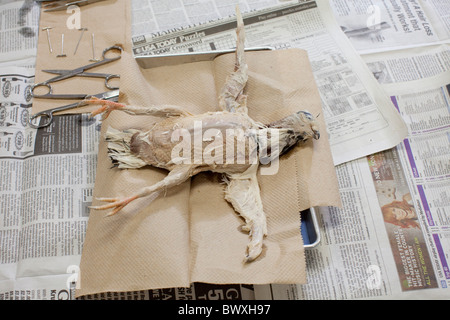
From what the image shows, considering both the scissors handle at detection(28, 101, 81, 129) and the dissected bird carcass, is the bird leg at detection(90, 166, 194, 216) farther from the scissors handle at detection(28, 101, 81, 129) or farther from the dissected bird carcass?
the scissors handle at detection(28, 101, 81, 129)

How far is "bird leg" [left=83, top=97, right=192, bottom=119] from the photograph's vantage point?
1445 mm

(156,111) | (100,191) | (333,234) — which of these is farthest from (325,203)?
(100,191)

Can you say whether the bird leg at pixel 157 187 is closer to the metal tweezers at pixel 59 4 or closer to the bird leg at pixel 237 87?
the bird leg at pixel 237 87

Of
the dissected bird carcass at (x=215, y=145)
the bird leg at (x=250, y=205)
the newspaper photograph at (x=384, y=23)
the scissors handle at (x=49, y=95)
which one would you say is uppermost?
the newspaper photograph at (x=384, y=23)

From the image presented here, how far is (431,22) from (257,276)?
1.72 meters

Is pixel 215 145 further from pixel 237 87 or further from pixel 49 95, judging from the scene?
pixel 49 95

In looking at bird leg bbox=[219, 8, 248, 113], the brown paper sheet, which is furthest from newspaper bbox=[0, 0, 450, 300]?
bird leg bbox=[219, 8, 248, 113]

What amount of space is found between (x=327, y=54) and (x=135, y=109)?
107cm

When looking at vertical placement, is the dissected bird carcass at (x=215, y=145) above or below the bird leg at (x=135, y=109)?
below

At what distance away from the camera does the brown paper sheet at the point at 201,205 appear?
1.31 metres

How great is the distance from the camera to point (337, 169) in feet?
5.71

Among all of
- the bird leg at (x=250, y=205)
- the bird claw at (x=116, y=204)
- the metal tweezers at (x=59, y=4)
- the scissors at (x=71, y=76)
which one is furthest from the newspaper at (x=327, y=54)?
the bird claw at (x=116, y=204)

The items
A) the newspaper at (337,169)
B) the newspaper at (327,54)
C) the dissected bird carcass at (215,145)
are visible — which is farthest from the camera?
the newspaper at (327,54)

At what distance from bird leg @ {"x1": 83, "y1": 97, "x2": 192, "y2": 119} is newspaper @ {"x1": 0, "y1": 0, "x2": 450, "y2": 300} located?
35 centimetres
